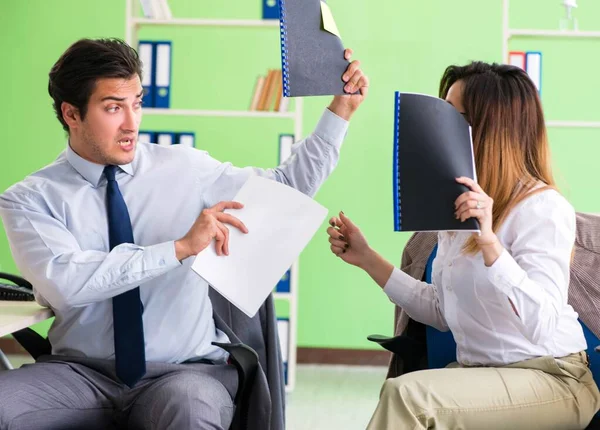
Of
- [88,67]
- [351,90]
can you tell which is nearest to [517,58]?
[351,90]

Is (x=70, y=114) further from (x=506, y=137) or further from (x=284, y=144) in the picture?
(x=284, y=144)

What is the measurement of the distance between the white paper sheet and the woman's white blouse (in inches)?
13.5

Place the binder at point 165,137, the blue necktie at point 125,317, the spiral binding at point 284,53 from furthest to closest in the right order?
the binder at point 165,137, the blue necktie at point 125,317, the spiral binding at point 284,53

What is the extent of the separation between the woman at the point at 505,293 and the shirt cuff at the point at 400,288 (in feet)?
0.39

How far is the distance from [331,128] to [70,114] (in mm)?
637

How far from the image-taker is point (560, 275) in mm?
1767

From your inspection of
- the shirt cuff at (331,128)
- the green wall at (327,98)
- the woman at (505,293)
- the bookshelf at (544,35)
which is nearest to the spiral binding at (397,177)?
the woman at (505,293)

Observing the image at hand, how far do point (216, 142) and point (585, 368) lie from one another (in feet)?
11.0

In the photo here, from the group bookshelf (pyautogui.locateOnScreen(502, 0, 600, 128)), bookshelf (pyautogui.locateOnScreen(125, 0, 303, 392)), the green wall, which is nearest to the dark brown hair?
bookshelf (pyautogui.locateOnScreen(125, 0, 303, 392))

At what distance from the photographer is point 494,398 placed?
5.68 feet

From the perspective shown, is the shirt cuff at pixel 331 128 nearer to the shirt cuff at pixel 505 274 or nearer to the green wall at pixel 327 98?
the shirt cuff at pixel 505 274

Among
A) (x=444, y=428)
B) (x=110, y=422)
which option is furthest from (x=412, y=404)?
(x=110, y=422)

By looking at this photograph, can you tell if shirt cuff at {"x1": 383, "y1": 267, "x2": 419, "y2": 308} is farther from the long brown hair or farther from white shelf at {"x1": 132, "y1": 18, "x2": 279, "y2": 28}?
white shelf at {"x1": 132, "y1": 18, "x2": 279, "y2": 28}

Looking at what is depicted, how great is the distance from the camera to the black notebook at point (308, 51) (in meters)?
1.86
